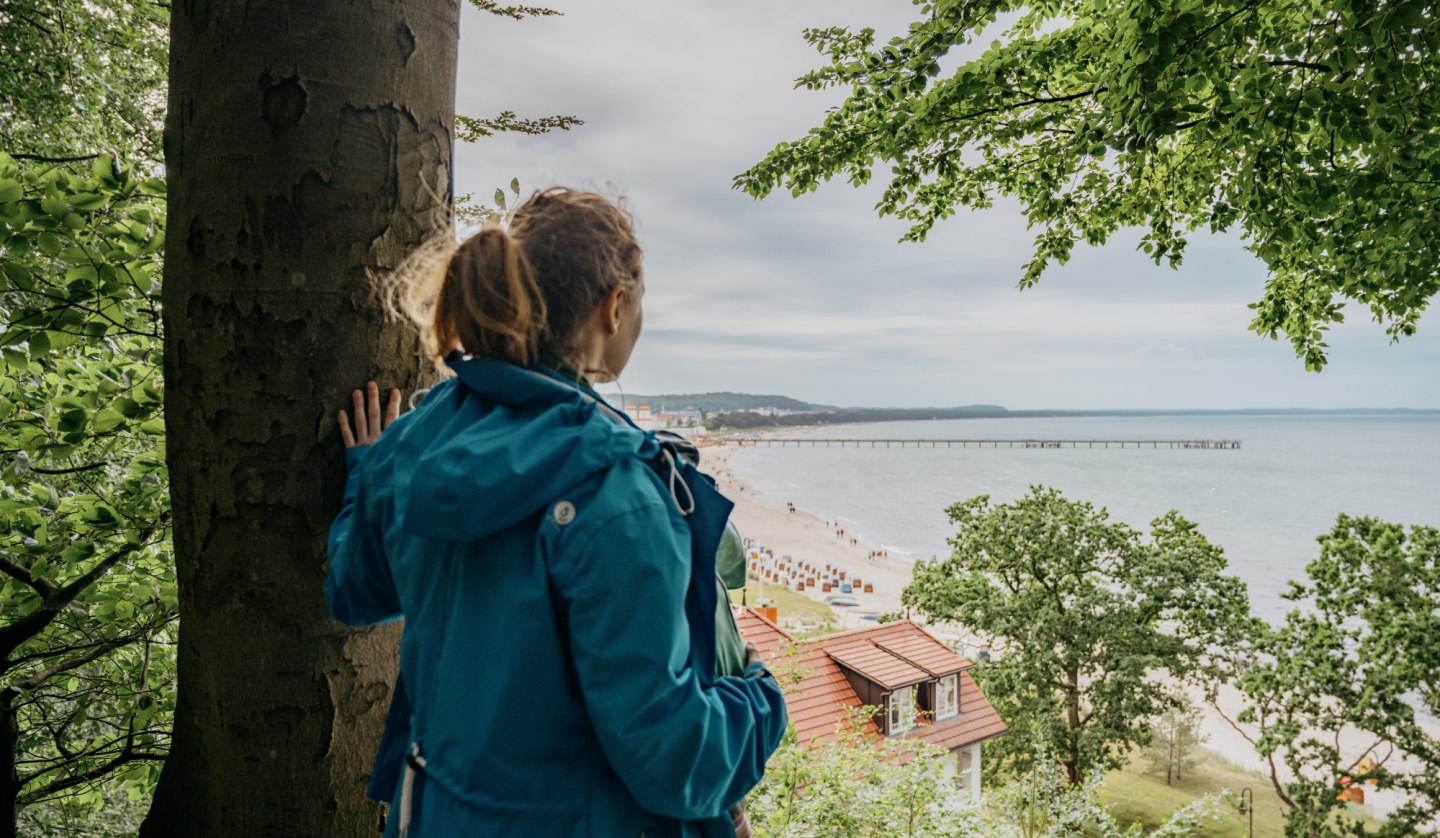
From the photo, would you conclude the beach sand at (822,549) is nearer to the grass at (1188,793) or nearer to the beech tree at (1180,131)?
the grass at (1188,793)

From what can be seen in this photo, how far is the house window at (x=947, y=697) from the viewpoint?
52.0 ft

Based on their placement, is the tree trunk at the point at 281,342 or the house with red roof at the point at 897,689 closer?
the tree trunk at the point at 281,342

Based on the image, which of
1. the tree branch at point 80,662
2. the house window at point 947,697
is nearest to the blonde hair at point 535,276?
A: the tree branch at point 80,662

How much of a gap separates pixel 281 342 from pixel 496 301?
0.51 m

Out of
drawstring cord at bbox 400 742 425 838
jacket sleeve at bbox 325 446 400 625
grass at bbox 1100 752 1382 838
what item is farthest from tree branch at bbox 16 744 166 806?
grass at bbox 1100 752 1382 838

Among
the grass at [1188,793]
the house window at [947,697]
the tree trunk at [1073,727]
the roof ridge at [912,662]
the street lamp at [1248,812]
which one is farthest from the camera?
the grass at [1188,793]

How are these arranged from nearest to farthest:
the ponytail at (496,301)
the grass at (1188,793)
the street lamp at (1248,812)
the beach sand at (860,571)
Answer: the ponytail at (496,301), the street lamp at (1248,812), the grass at (1188,793), the beach sand at (860,571)

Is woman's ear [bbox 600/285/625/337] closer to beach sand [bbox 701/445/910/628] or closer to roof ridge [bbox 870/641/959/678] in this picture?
roof ridge [bbox 870/641/959/678]

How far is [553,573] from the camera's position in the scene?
87 centimetres

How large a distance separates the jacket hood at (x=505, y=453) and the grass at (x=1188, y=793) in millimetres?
18794

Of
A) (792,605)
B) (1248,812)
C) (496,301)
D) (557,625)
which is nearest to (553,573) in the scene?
(557,625)

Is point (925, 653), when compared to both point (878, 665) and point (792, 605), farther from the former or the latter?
point (792, 605)

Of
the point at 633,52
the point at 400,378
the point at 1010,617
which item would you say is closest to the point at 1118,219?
the point at 633,52

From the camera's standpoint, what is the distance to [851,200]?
180 ft
